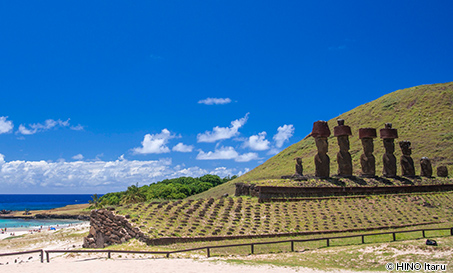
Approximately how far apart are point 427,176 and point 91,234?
92.5ft

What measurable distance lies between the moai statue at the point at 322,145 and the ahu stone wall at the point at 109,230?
15659 mm

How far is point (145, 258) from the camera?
14.2m

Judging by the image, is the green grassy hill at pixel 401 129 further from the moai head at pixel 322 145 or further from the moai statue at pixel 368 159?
the moai head at pixel 322 145

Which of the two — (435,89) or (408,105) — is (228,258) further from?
(435,89)

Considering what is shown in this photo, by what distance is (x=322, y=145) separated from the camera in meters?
27.8

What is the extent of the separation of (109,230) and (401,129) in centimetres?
A: 5292

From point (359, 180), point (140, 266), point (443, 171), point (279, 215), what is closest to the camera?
point (140, 266)

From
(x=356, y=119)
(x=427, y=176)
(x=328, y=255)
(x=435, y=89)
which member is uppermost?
(x=435, y=89)

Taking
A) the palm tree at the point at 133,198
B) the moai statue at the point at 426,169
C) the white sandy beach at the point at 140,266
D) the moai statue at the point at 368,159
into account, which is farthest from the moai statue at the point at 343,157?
the palm tree at the point at 133,198

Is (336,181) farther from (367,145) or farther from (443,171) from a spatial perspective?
(443,171)

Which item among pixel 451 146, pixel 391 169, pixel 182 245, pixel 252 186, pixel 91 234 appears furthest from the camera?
pixel 451 146

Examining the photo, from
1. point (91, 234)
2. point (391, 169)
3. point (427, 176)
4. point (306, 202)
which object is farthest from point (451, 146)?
point (91, 234)

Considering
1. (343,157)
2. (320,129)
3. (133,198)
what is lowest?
(133,198)

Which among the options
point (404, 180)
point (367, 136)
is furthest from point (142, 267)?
point (404, 180)
